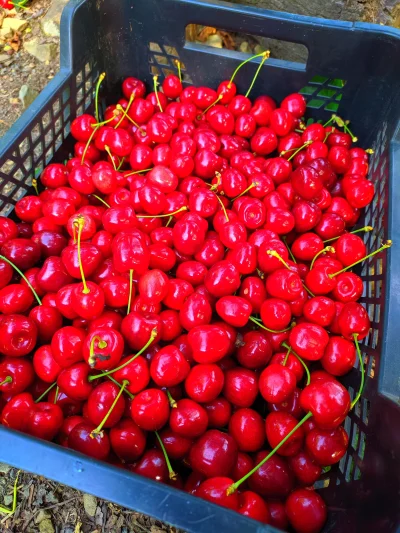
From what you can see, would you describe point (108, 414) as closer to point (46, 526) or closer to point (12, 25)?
point (46, 526)

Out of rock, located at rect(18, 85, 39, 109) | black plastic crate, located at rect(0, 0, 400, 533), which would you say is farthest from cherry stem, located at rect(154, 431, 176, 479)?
rock, located at rect(18, 85, 39, 109)

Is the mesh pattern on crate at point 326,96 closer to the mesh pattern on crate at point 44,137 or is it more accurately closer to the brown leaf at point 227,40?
the mesh pattern on crate at point 44,137

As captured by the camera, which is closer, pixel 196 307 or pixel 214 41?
pixel 196 307

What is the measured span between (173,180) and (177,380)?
955mm

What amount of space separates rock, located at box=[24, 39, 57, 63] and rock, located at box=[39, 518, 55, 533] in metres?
3.53

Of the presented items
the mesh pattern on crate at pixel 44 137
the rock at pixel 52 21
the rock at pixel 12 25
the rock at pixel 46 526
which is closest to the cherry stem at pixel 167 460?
the rock at pixel 46 526

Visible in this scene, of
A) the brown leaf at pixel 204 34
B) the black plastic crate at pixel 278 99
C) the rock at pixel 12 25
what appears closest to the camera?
the black plastic crate at pixel 278 99

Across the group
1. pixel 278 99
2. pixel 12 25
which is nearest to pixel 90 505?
pixel 278 99

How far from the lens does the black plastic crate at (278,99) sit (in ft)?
3.17

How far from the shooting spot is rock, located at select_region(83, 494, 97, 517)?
1.62 m

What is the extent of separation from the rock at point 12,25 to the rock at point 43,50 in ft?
0.93

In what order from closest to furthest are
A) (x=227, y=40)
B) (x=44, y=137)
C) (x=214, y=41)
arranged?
(x=44, y=137)
(x=214, y=41)
(x=227, y=40)

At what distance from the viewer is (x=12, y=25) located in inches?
154

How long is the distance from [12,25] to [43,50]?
1.60 feet
